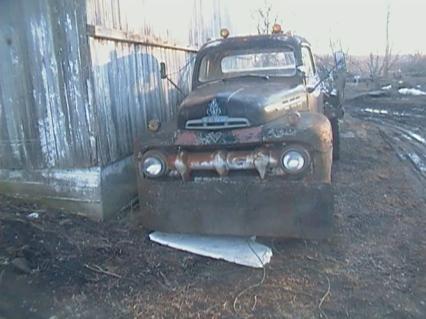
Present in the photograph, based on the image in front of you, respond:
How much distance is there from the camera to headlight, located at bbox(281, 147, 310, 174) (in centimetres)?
405

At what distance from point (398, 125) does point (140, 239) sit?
10124mm

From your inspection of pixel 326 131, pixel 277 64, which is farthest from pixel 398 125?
pixel 326 131

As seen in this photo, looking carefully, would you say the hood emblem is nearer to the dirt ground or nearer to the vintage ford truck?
the vintage ford truck

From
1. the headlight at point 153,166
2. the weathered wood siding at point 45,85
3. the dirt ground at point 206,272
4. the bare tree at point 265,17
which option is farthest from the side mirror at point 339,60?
the bare tree at point 265,17

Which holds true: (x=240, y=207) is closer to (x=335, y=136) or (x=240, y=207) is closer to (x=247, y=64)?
(x=247, y=64)

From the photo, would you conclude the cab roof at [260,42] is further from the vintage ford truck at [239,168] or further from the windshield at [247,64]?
the vintage ford truck at [239,168]

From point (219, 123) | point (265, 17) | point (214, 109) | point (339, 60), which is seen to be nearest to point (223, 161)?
point (219, 123)

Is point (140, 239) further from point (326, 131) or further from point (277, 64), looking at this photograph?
point (277, 64)

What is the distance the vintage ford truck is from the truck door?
537 mm

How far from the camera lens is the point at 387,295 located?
3600mm

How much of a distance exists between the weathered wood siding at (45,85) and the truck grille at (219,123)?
4.73 feet

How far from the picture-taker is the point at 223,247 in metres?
4.52

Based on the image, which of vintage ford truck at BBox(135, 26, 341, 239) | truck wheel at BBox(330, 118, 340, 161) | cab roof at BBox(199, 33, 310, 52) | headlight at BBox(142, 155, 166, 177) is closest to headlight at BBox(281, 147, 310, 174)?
vintage ford truck at BBox(135, 26, 341, 239)

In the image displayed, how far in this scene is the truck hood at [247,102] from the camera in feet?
14.5
